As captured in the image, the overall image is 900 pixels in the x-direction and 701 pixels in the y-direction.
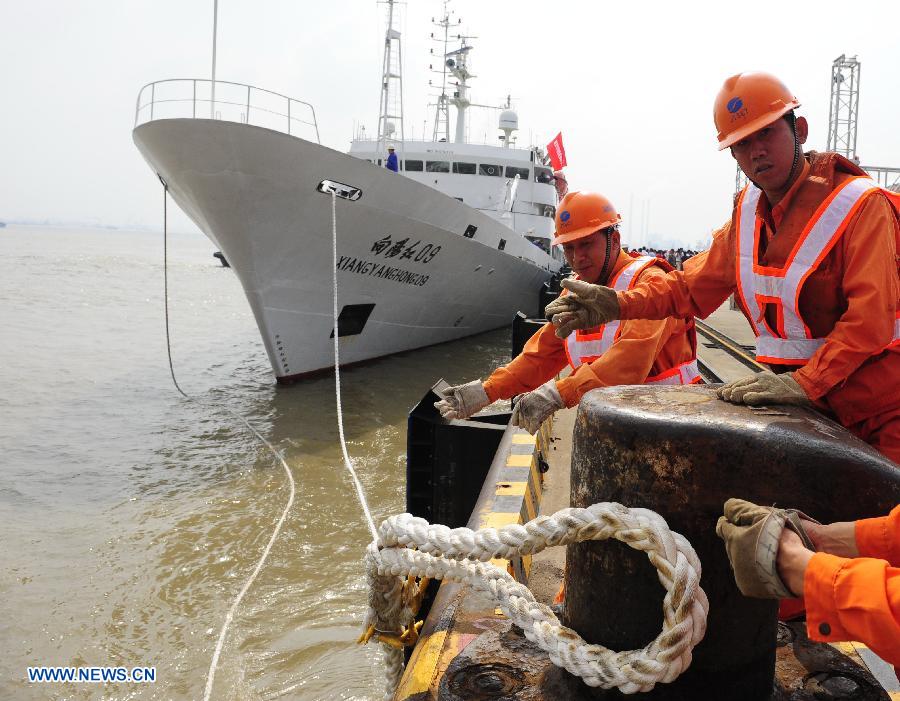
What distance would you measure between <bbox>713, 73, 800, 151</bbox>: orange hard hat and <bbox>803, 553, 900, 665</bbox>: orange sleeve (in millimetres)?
1328

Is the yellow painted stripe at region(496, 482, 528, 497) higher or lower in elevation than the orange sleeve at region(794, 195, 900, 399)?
lower

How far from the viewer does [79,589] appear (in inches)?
182

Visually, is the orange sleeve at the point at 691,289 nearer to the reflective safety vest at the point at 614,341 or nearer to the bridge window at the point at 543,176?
the reflective safety vest at the point at 614,341

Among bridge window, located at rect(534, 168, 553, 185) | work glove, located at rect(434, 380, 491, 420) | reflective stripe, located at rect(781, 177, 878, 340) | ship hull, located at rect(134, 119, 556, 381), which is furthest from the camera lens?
bridge window, located at rect(534, 168, 553, 185)

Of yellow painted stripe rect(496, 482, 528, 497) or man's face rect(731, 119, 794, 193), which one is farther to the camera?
yellow painted stripe rect(496, 482, 528, 497)

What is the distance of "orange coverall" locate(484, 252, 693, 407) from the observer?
267cm

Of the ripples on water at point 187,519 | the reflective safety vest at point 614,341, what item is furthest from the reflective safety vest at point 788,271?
the ripples on water at point 187,519

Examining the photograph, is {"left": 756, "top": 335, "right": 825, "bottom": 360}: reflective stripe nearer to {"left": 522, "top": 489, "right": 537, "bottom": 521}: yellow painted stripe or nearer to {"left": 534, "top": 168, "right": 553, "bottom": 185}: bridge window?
{"left": 522, "top": 489, "right": 537, "bottom": 521}: yellow painted stripe

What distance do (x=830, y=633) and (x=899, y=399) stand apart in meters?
1.00

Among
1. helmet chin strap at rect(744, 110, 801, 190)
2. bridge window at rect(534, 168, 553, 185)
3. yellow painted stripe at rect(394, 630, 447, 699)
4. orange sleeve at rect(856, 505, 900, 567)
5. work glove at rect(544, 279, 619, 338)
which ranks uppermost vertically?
bridge window at rect(534, 168, 553, 185)

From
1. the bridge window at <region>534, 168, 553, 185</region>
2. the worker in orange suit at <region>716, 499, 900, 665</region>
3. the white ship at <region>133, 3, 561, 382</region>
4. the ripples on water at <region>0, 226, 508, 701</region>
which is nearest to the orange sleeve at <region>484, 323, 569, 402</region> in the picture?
the ripples on water at <region>0, 226, 508, 701</region>

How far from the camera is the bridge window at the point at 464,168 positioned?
1857cm

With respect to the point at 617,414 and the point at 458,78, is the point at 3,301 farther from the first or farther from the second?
the point at 617,414

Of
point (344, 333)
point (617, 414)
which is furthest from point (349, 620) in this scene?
point (344, 333)
